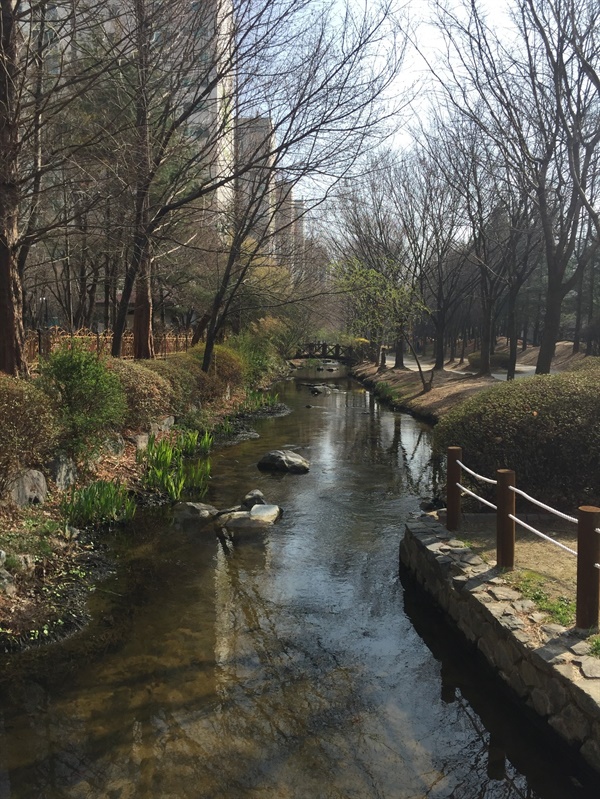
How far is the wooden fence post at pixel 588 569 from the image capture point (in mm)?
3965

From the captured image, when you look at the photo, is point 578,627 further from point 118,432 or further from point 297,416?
point 297,416

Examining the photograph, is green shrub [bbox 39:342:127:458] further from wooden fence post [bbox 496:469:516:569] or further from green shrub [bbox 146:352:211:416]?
wooden fence post [bbox 496:469:516:569]

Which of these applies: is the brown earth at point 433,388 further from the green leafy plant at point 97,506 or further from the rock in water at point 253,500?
the green leafy plant at point 97,506

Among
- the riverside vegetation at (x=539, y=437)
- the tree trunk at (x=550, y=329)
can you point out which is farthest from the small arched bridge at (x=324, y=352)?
the riverside vegetation at (x=539, y=437)

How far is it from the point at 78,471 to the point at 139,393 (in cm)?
294

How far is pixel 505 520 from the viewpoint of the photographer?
529 cm

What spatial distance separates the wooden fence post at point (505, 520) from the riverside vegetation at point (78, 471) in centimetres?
391

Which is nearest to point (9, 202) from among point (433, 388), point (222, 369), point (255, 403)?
point (222, 369)

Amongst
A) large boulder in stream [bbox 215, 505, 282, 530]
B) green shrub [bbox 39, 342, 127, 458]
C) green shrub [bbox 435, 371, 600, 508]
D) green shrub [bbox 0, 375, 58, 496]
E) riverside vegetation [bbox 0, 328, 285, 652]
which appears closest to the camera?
riverside vegetation [bbox 0, 328, 285, 652]

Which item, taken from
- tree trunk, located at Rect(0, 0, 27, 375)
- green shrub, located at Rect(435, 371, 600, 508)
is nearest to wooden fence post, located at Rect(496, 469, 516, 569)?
green shrub, located at Rect(435, 371, 600, 508)

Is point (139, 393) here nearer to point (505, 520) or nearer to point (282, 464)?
point (282, 464)

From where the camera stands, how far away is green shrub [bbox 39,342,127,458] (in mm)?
8109

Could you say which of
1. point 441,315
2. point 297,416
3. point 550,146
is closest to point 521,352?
point 441,315

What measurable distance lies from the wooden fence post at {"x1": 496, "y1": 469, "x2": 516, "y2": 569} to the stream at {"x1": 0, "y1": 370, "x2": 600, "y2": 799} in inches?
34.1
